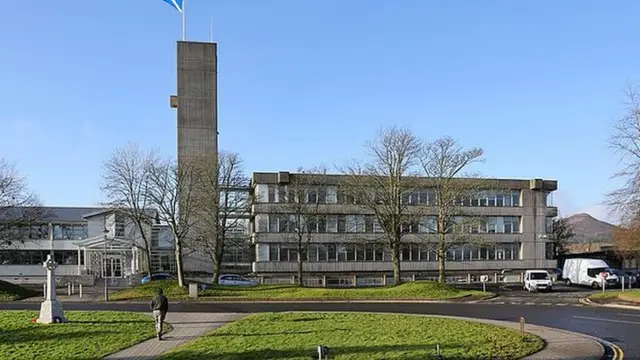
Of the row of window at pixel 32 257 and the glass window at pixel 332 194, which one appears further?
the row of window at pixel 32 257

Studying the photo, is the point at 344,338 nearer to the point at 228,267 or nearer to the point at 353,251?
the point at 353,251

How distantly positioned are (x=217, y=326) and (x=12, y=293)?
927 inches

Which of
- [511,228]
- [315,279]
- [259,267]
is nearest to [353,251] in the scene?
[315,279]

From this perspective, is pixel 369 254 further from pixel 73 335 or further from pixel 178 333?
pixel 73 335

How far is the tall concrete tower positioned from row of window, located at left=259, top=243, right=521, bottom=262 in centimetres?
1368

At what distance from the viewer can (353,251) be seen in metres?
61.0

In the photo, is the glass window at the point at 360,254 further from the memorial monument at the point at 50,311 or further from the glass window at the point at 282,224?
the memorial monument at the point at 50,311

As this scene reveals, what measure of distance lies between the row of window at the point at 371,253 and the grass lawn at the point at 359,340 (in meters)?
37.1

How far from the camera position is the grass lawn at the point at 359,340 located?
46.9 ft

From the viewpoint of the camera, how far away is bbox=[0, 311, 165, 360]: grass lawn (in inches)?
601

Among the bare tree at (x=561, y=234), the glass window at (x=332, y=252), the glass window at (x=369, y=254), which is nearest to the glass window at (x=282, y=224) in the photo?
the glass window at (x=332, y=252)

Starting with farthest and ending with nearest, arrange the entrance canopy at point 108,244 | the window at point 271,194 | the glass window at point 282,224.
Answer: the entrance canopy at point 108,244 → the window at point 271,194 → the glass window at point 282,224

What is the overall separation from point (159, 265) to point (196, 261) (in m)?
5.10

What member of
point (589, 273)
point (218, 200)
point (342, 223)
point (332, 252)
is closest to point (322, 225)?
point (342, 223)
